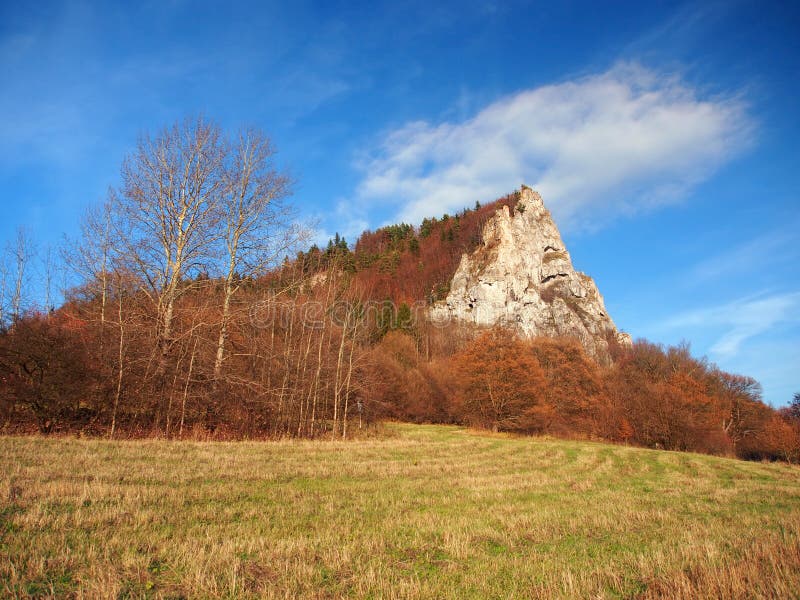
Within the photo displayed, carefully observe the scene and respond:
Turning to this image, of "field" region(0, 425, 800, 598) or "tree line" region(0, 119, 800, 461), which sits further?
"tree line" region(0, 119, 800, 461)

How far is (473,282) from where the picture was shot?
11244 centimetres

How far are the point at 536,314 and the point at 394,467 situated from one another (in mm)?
99568

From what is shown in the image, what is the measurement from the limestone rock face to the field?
295ft

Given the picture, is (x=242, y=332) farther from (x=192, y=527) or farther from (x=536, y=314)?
(x=536, y=314)

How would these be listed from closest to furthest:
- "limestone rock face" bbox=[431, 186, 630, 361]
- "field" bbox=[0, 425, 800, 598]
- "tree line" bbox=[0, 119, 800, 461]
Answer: "field" bbox=[0, 425, 800, 598], "tree line" bbox=[0, 119, 800, 461], "limestone rock face" bbox=[431, 186, 630, 361]

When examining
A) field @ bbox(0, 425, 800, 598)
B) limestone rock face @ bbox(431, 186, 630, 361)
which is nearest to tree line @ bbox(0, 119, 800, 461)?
field @ bbox(0, 425, 800, 598)

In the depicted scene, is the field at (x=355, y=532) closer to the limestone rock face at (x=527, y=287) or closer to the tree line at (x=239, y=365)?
the tree line at (x=239, y=365)

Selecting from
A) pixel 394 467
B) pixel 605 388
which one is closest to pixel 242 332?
pixel 394 467

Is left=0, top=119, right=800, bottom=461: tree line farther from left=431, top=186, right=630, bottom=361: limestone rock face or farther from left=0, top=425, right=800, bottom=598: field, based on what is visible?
left=431, top=186, right=630, bottom=361: limestone rock face

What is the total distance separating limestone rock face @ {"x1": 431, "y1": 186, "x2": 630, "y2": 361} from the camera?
107062mm

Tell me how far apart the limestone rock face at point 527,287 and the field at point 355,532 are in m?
89.8

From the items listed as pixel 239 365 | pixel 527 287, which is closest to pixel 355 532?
pixel 239 365

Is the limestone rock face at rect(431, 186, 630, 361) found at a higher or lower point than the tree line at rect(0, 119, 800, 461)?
higher

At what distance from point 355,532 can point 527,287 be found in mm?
109731
